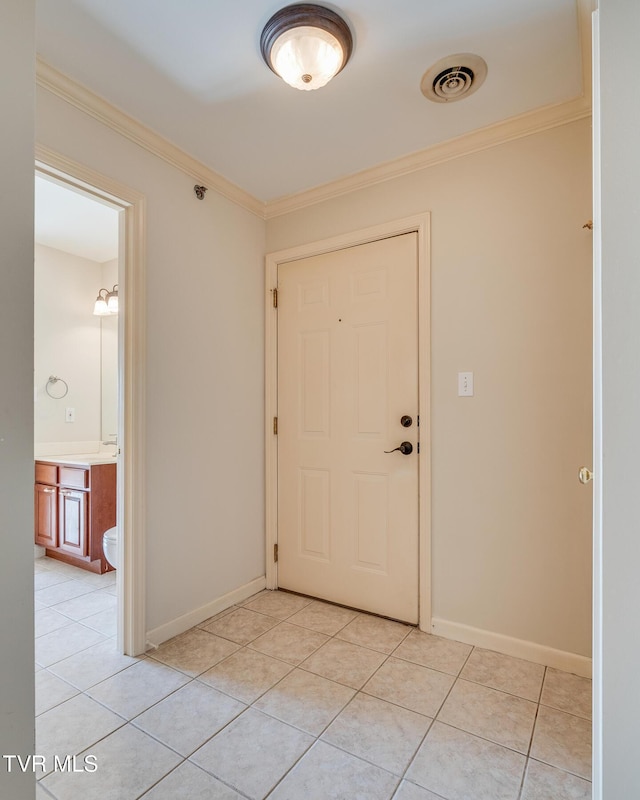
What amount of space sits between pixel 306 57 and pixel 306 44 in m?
0.03

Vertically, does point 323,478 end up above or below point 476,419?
below

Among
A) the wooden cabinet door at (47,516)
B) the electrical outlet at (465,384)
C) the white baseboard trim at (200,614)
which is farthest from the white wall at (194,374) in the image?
the wooden cabinet door at (47,516)

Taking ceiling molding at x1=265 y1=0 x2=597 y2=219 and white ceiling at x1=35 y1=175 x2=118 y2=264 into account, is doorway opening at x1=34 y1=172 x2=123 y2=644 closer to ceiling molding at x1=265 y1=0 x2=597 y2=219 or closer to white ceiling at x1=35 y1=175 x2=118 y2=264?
white ceiling at x1=35 y1=175 x2=118 y2=264

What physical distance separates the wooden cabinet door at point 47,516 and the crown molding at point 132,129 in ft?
8.21

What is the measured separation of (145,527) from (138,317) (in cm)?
97

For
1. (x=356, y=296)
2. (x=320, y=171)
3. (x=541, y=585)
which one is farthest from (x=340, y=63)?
(x=541, y=585)

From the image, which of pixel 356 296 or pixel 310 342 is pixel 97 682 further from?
pixel 356 296

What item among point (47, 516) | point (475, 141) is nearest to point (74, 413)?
point (47, 516)

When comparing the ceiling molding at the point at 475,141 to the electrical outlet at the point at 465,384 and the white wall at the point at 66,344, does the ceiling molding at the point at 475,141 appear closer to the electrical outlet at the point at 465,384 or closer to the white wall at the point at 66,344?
the electrical outlet at the point at 465,384

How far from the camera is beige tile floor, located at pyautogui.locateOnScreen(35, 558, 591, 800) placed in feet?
4.16

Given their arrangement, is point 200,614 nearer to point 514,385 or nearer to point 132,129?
point 514,385

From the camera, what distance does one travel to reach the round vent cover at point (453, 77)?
158cm

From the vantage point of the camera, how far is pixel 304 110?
1.85m

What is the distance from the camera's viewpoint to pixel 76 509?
3.06 m
